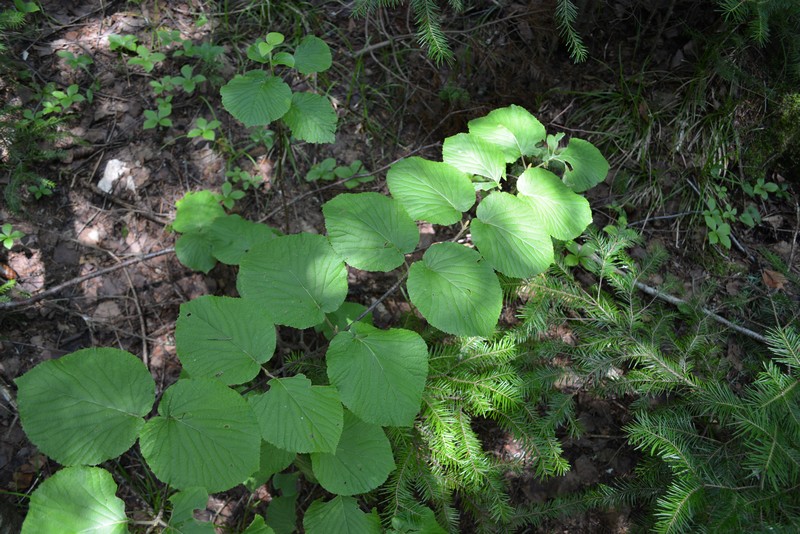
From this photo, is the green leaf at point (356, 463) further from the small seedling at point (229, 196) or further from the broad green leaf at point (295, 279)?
the small seedling at point (229, 196)

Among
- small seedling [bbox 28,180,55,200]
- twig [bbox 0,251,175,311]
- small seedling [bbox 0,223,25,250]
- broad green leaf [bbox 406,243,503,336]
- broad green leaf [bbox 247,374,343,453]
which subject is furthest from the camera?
small seedling [bbox 28,180,55,200]

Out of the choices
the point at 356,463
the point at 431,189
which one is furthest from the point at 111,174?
the point at 356,463

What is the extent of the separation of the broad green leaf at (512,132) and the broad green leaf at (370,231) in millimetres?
473

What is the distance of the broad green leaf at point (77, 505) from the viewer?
1004 millimetres

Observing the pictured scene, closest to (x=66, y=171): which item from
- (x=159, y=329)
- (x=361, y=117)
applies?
(x=159, y=329)

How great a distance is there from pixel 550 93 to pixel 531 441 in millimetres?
1961

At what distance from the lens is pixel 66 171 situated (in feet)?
8.41

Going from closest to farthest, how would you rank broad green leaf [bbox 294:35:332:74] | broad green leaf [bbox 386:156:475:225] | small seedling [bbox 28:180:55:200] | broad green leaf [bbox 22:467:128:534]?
broad green leaf [bbox 22:467:128:534] < broad green leaf [bbox 386:156:475:225] < broad green leaf [bbox 294:35:332:74] < small seedling [bbox 28:180:55:200]

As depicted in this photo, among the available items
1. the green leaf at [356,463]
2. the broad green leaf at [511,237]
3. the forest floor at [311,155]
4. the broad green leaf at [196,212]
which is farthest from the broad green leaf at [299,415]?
the broad green leaf at [196,212]

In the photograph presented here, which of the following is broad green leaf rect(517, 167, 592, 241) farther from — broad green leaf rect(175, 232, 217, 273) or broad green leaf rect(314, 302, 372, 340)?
broad green leaf rect(175, 232, 217, 273)

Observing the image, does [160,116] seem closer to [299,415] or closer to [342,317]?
[342,317]

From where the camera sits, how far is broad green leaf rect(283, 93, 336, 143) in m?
1.70

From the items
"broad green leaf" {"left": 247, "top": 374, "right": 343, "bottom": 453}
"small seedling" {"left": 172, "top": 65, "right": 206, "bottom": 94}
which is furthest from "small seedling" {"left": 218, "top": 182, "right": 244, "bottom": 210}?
"broad green leaf" {"left": 247, "top": 374, "right": 343, "bottom": 453}

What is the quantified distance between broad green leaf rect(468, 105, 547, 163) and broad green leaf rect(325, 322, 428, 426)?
772mm
